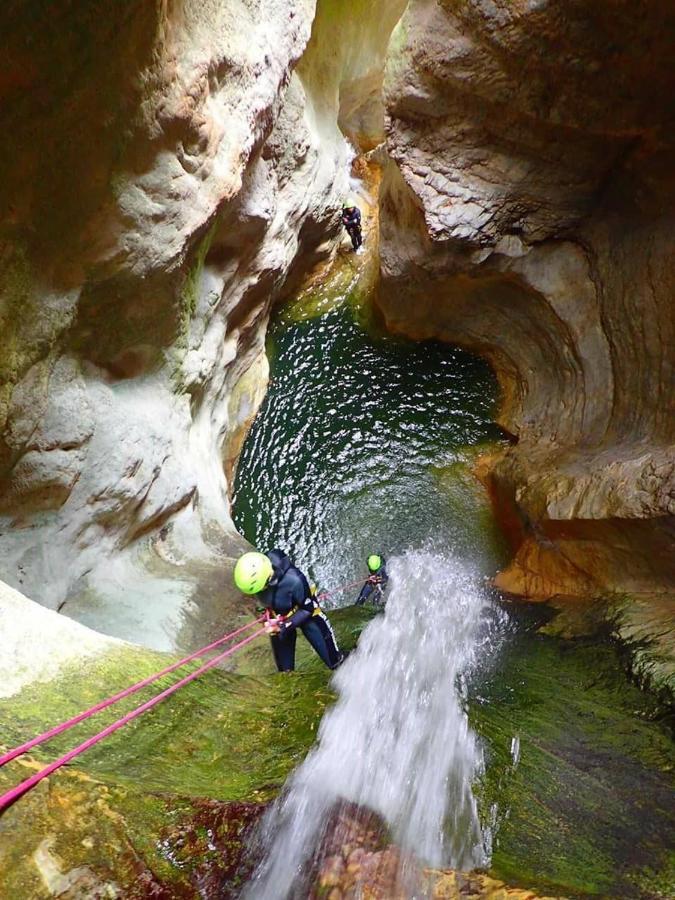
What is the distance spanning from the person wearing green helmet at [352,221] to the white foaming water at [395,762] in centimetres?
830

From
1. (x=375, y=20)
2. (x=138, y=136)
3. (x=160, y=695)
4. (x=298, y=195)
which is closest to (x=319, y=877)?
(x=160, y=695)

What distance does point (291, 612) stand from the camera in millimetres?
4965

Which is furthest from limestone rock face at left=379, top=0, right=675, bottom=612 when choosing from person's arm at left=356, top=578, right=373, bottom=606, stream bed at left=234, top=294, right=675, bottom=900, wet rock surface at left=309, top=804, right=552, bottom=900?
wet rock surface at left=309, top=804, right=552, bottom=900

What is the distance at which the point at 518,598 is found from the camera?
7.25 metres

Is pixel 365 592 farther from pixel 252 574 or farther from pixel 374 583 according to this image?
pixel 252 574

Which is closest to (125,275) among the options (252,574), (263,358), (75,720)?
(252,574)

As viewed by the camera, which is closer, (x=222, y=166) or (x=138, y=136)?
(x=138, y=136)

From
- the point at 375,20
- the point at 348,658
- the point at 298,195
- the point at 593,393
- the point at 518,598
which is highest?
the point at 375,20

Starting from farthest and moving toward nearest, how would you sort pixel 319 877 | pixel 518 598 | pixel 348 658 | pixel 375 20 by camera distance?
pixel 375 20 → pixel 518 598 → pixel 348 658 → pixel 319 877

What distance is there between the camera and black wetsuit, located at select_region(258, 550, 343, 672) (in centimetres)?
487

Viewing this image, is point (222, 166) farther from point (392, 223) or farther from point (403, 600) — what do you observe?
point (403, 600)

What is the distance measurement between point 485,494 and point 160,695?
21.9 ft

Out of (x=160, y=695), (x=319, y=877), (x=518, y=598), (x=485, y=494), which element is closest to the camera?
(x=319, y=877)

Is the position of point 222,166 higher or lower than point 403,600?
higher
